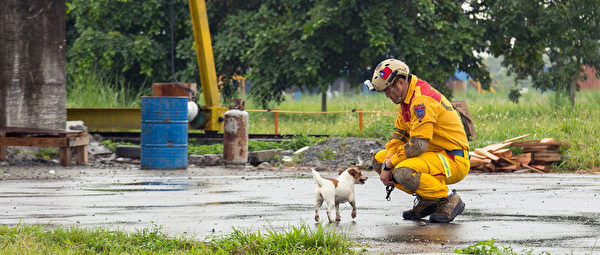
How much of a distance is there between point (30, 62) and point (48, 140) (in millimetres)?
1678

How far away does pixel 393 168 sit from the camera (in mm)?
8492

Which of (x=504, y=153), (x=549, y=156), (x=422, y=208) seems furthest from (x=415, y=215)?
(x=549, y=156)

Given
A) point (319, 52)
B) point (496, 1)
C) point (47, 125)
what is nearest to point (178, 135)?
point (47, 125)

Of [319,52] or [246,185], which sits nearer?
[246,185]

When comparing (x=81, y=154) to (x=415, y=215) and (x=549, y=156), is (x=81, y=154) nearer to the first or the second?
(x=549, y=156)

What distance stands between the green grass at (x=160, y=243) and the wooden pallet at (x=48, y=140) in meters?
9.75

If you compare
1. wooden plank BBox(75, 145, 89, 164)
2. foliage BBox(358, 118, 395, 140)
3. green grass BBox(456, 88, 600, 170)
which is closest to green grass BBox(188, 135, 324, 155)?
foliage BBox(358, 118, 395, 140)

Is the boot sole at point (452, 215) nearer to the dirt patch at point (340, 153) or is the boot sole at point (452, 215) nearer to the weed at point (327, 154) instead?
the dirt patch at point (340, 153)

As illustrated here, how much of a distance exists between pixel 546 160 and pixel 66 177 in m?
8.58

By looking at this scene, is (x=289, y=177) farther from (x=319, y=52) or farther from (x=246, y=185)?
(x=319, y=52)

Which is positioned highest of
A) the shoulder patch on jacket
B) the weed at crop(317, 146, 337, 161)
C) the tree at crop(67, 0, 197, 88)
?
the tree at crop(67, 0, 197, 88)

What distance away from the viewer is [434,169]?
8.35m

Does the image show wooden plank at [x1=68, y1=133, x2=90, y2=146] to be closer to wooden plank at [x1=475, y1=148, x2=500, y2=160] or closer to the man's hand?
wooden plank at [x1=475, y1=148, x2=500, y2=160]

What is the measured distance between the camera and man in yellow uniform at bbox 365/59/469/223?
817cm
